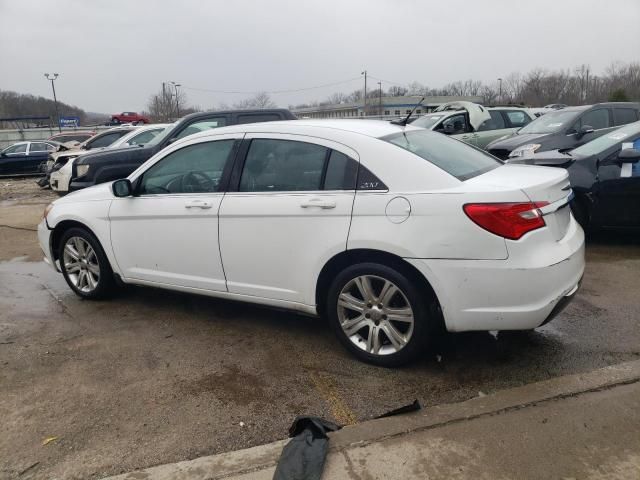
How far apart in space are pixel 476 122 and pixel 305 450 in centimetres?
1180

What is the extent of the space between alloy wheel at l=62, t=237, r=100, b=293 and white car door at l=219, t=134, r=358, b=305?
177 cm

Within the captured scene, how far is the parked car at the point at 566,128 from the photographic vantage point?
8.92 metres

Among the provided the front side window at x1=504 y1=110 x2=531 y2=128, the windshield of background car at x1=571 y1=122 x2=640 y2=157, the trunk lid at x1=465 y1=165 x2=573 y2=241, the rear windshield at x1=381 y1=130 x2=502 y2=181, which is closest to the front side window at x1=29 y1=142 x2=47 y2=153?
the front side window at x1=504 y1=110 x2=531 y2=128

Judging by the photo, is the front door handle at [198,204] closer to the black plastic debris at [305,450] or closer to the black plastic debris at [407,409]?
the black plastic debris at [305,450]

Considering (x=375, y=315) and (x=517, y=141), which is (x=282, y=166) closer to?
(x=375, y=315)

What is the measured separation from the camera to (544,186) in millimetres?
3322

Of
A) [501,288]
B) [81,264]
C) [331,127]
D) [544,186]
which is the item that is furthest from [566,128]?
[81,264]

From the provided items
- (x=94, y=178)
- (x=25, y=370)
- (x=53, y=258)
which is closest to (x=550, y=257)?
(x=25, y=370)

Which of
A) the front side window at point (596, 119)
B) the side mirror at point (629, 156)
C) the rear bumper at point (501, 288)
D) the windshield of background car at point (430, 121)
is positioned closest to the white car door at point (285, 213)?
the rear bumper at point (501, 288)

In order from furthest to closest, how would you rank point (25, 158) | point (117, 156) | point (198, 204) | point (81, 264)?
point (25, 158) → point (117, 156) → point (81, 264) → point (198, 204)

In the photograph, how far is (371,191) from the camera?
11.3 feet

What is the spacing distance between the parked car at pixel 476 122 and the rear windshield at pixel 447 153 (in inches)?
347

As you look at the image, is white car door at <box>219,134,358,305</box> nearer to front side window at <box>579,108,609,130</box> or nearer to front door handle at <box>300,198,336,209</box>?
front door handle at <box>300,198,336,209</box>

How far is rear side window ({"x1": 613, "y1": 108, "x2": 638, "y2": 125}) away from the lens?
10453 mm
